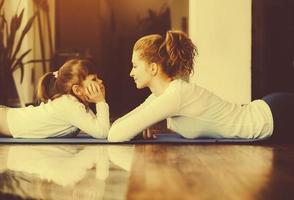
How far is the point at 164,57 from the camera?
2711 mm

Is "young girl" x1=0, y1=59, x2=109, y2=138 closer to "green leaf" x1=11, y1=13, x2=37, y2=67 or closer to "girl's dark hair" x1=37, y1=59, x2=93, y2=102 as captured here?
"girl's dark hair" x1=37, y1=59, x2=93, y2=102

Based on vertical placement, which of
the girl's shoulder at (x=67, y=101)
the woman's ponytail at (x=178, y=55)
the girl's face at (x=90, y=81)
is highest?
the woman's ponytail at (x=178, y=55)

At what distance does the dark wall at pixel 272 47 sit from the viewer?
3.32 m

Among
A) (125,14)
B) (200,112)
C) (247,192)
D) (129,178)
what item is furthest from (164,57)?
(247,192)

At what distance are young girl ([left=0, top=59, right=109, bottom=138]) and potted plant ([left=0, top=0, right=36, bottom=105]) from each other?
0.74 m

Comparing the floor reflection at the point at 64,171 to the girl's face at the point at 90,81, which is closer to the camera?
the floor reflection at the point at 64,171

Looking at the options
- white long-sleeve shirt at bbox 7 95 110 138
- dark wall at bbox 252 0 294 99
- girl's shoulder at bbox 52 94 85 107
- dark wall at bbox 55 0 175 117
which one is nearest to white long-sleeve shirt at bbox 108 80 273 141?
white long-sleeve shirt at bbox 7 95 110 138

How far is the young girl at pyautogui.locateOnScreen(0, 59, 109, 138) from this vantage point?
271 cm

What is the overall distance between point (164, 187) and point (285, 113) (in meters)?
1.29

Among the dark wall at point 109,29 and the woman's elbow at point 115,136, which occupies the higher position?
the dark wall at point 109,29

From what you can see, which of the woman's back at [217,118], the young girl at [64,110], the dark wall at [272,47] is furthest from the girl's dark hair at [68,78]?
the dark wall at [272,47]

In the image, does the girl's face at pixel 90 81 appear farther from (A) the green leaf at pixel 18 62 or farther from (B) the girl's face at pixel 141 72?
(A) the green leaf at pixel 18 62

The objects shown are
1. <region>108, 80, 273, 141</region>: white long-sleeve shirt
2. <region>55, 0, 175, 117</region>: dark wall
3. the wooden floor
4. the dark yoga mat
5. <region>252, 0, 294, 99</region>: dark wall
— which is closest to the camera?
the wooden floor

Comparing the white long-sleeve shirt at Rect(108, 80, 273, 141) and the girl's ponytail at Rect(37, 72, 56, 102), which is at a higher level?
the girl's ponytail at Rect(37, 72, 56, 102)
